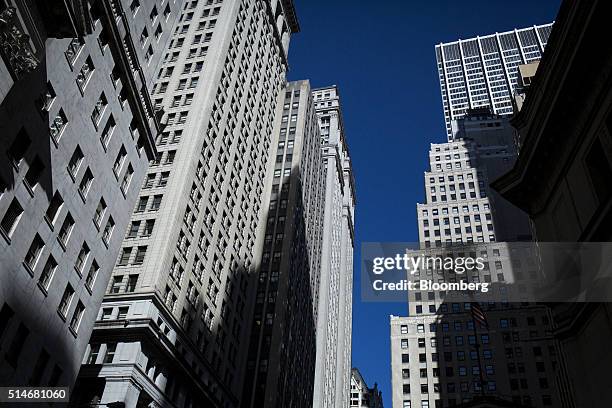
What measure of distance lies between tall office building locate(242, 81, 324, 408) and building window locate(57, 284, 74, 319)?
4274 cm

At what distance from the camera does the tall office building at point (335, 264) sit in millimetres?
111062

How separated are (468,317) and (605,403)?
257 feet

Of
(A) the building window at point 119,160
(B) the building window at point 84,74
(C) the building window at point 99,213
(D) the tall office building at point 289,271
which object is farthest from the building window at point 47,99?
(D) the tall office building at point 289,271

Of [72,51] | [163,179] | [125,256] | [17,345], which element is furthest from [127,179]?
[163,179]

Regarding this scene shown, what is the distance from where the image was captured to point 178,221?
57.4 m

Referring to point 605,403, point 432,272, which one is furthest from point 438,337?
point 605,403

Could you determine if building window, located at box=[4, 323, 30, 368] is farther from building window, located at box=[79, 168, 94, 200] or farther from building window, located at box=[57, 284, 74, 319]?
building window, located at box=[79, 168, 94, 200]

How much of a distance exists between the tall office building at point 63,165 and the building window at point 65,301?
0.06 meters

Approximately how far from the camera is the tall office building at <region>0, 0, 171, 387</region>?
28859mm

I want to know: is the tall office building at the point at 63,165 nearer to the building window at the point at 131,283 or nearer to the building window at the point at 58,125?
the building window at the point at 58,125

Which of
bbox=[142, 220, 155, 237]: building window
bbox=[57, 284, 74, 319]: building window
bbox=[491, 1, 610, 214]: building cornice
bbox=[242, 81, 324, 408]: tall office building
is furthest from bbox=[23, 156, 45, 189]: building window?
bbox=[242, 81, 324, 408]: tall office building

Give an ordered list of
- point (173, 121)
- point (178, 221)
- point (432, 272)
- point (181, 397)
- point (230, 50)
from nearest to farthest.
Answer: point (181, 397) → point (178, 221) → point (173, 121) → point (230, 50) → point (432, 272)

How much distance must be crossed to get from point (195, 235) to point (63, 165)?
26.8 meters

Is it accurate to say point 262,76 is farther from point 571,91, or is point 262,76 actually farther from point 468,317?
point 571,91
